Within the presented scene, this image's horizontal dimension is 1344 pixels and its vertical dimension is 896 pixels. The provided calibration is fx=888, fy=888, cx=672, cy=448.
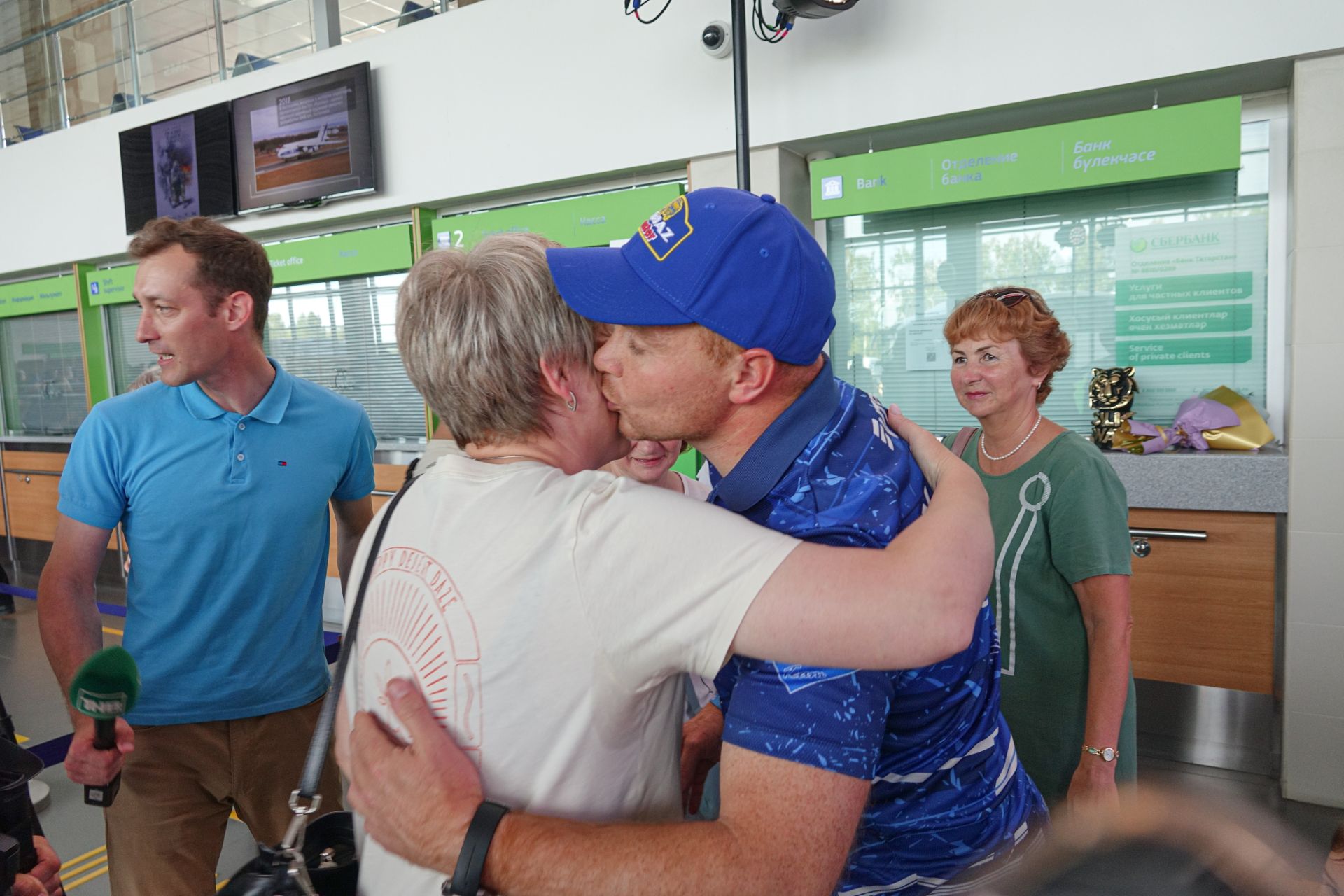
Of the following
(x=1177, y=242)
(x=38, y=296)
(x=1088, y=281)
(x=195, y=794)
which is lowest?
(x=195, y=794)

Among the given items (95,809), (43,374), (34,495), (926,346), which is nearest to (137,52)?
(43,374)

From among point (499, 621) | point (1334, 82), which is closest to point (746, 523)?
point (499, 621)

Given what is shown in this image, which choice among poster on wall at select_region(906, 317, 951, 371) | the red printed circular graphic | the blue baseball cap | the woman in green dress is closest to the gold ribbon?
poster on wall at select_region(906, 317, 951, 371)

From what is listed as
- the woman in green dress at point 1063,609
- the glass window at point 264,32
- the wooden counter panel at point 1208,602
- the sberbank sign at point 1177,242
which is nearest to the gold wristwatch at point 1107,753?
the woman in green dress at point 1063,609

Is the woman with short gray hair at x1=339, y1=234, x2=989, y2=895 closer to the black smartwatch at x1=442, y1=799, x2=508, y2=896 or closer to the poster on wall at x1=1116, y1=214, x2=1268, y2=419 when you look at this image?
the black smartwatch at x1=442, y1=799, x2=508, y2=896

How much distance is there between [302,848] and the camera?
1.13 meters

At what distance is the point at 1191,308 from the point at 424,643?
154 inches

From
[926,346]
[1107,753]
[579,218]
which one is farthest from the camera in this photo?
[579,218]

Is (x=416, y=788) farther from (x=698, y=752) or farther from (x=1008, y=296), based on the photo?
(x=1008, y=296)

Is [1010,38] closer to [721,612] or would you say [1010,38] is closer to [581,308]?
[581,308]

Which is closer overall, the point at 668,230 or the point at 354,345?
the point at 668,230

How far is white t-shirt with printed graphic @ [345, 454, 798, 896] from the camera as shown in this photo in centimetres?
86

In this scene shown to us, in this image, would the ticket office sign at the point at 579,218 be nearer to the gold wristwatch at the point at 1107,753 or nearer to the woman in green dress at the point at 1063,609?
the woman in green dress at the point at 1063,609

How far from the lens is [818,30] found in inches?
163
